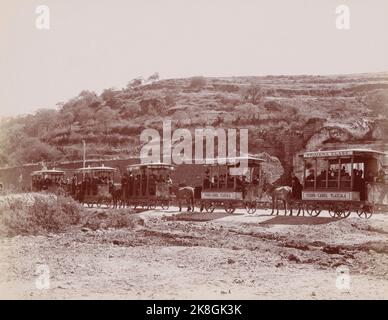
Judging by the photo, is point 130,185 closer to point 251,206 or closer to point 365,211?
point 251,206

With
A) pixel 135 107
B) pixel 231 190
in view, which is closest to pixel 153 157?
pixel 231 190

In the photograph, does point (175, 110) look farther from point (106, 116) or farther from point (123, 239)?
point (123, 239)

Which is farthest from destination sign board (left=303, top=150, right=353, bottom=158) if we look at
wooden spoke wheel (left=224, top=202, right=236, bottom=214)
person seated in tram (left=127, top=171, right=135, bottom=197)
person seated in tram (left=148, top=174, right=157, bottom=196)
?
person seated in tram (left=127, top=171, right=135, bottom=197)

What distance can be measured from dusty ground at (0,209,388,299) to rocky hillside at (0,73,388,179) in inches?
821

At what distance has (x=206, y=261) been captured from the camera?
1262cm

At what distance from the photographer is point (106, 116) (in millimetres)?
62125

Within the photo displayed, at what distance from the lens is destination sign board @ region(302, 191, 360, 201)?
19078 mm

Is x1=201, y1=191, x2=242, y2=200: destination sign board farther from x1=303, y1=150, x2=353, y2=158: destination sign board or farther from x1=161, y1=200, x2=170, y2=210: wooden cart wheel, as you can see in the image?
x1=303, y1=150, x2=353, y2=158: destination sign board

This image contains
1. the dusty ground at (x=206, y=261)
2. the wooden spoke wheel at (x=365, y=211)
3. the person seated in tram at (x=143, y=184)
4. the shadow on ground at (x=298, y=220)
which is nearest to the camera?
the dusty ground at (x=206, y=261)

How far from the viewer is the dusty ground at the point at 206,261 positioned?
10117 millimetres

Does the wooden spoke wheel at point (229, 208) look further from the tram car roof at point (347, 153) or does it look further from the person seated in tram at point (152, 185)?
the tram car roof at point (347, 153)

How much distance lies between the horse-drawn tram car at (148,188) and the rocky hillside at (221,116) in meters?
13.0

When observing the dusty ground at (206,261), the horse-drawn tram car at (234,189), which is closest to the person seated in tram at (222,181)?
the horse-drawn tram car at (234,189)

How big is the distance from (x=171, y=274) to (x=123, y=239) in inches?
199
